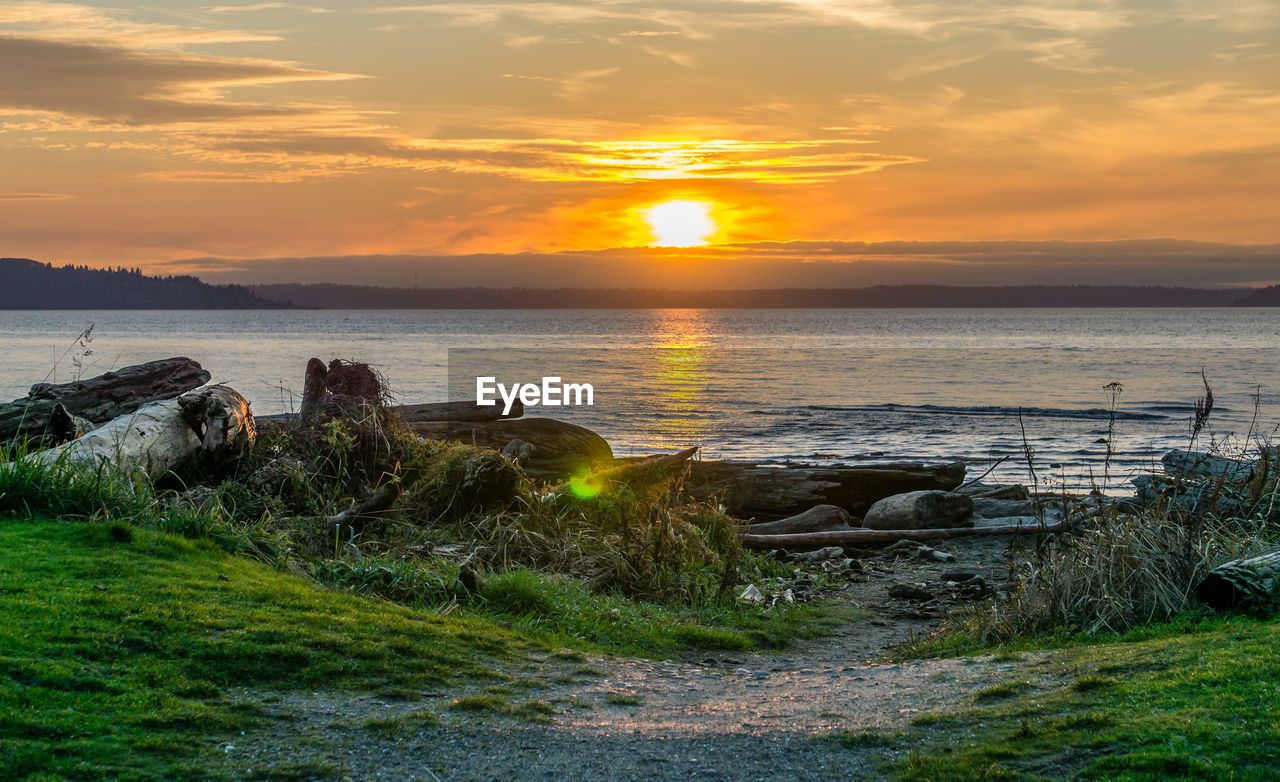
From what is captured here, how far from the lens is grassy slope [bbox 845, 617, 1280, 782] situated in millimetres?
4613

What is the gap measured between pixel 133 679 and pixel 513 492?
624 centimetres

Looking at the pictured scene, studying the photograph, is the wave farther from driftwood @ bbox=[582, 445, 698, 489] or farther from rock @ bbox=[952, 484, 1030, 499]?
driftwood @ bbox=[582, 445, 698, 489]

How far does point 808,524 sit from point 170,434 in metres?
8.86

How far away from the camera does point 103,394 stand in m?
13.1

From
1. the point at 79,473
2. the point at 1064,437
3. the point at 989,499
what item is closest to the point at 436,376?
the point at 1064,437

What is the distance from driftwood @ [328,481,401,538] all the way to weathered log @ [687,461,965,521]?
6.00 m

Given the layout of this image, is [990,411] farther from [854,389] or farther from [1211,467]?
[1211,467]

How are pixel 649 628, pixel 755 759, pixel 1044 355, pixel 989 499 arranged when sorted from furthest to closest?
pixel 1044 355 → pixel 989 499 → pixel 649 628 → pixel 755 759

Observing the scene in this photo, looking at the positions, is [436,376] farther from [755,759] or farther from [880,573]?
[755,759]

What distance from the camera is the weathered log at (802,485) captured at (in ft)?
51.6

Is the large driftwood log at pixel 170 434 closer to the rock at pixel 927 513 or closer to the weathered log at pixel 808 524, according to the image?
the weathered log at pixel 808 524

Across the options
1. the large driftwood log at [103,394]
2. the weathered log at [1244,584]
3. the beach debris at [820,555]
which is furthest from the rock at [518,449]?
the weathered log at [1244,584]

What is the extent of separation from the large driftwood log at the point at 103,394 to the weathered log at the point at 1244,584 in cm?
1166

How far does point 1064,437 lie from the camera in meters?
30.8
